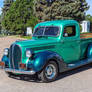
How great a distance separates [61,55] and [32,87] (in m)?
1.61

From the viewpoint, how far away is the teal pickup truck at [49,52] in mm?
5586

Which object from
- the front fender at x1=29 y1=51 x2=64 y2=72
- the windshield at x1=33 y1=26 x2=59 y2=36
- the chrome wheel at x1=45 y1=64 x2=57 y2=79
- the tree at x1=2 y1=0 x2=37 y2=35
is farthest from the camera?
the tree at x1=2 y1=0 x2=37 y2=35

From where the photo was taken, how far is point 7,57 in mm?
6324

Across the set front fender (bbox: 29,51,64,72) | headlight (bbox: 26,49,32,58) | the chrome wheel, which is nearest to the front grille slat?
headlight (bbox: 26,49,32,58)

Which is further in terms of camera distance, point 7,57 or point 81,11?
point 81,11

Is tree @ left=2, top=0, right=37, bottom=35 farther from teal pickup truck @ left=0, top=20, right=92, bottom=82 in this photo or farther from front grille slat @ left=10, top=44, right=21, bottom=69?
front grille slat @ left=10, top=44, right=21, bottom=69

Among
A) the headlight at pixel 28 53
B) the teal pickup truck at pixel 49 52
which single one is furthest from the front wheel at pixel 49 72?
the headlight at pixel 28 53

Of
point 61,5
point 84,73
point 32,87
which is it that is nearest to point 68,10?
point 61,5

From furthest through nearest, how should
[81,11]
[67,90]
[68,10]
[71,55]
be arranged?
[81,11] < [68,10] < [71,55] < [67,90]

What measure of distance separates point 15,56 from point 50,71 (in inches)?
47.3

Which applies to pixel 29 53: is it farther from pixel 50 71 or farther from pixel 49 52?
pixel 50 71

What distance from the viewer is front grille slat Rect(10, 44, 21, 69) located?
18.8 ft

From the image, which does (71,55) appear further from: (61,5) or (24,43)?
(61,5)

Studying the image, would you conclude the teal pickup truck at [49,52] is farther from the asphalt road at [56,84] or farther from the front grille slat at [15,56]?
the asphalt road at [56,84]
